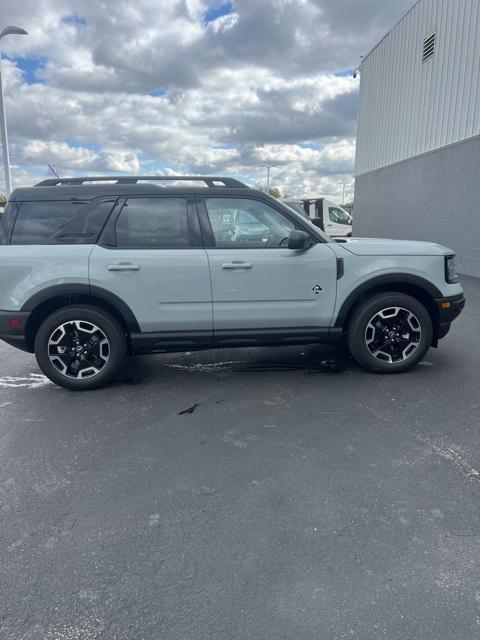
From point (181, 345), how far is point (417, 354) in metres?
2.37

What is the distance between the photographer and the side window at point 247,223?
4.55 meters

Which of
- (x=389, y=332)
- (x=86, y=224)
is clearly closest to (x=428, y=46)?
(x=389, y=332)

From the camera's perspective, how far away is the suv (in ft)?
Answer: 14.3

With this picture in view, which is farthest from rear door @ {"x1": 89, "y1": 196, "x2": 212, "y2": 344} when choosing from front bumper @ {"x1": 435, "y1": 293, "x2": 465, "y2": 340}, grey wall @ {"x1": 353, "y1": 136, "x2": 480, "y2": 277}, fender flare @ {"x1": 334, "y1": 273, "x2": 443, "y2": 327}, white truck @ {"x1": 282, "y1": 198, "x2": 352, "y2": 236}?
white truck @ {"x1": 282, "y1": 198, "x2": 352, "y2": 236}

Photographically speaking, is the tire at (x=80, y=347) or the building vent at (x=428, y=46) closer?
the tire at (x=80, y=347)

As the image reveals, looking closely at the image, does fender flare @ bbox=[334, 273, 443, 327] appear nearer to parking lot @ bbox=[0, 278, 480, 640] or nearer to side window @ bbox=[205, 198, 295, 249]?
parking lot @ bbox=[0, 278, 480, 640]

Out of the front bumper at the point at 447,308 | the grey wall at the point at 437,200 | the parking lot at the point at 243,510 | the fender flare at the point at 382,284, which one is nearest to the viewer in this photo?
the parking lot at the point at 243,510

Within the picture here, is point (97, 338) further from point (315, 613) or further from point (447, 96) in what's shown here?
point (447, 96)

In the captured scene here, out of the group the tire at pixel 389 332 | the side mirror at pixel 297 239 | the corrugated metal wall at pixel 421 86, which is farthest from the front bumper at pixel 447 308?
Answer: the corrugated metal wall at pixel 421 86

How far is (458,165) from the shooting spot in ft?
41.5

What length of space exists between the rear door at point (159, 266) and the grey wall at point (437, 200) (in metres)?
9.70

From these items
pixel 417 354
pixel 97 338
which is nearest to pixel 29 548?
pixel 97 338

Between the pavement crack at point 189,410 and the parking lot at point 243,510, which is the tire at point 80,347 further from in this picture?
the pavement crack at point 189,410

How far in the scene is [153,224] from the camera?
4.49 meters
